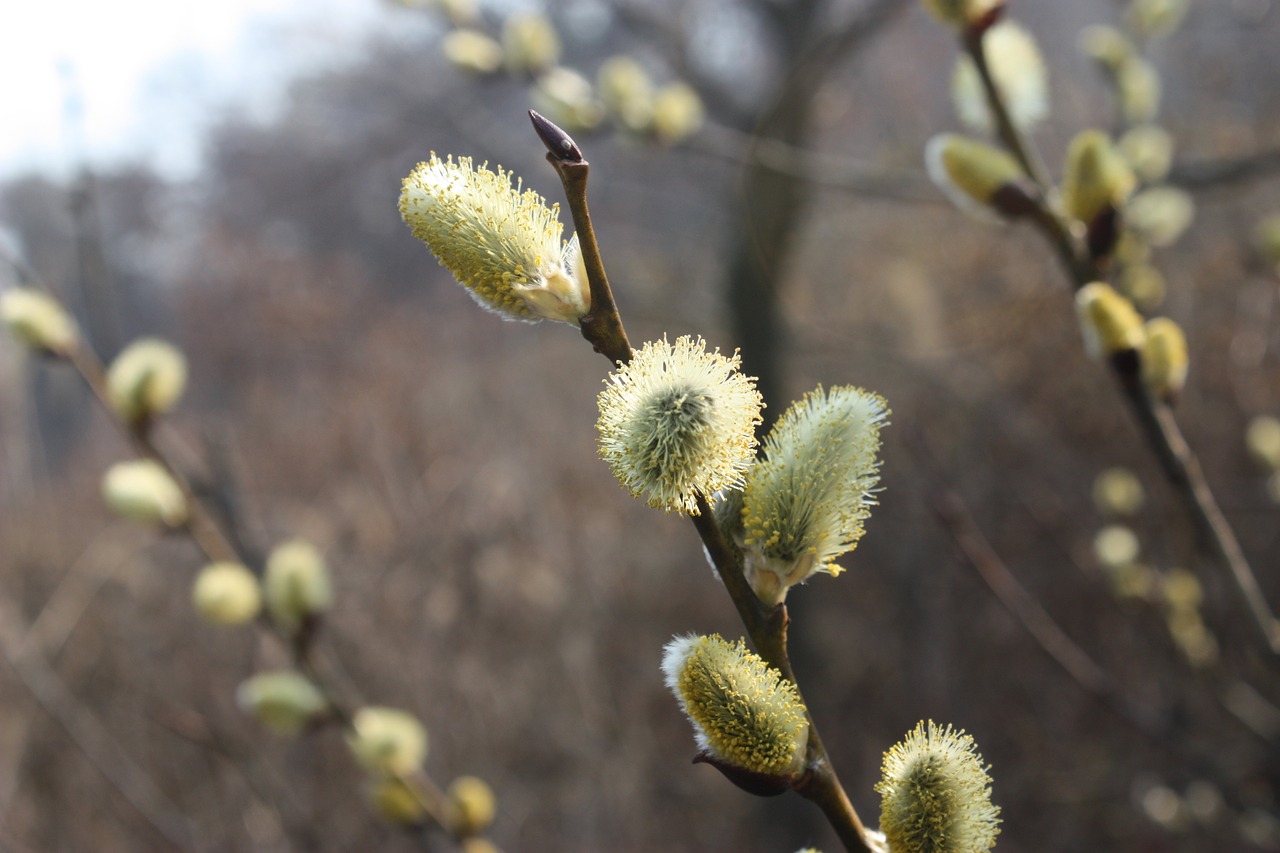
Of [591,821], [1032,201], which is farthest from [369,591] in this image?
[1032,201]

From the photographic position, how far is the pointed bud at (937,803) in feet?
1.54

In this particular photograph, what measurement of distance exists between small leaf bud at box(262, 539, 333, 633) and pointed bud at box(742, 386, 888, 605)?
0.94m

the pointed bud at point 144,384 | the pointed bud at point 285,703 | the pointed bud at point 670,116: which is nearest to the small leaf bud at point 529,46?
the pointed bud at point 670,116

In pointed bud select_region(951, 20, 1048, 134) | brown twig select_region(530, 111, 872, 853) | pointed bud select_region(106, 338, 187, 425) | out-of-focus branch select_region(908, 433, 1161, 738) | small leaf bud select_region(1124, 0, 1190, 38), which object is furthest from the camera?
small leaf bud select_region(1124, 0, 1190, 38)

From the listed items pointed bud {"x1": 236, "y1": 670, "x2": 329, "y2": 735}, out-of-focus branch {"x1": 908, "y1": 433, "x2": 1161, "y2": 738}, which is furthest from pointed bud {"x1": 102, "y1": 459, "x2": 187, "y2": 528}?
out-of-focus branch {"x1": 908, "y1": 433, "x2": 1161, "y2": 738}

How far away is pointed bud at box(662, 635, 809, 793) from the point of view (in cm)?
45

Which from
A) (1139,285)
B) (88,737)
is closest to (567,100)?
(1139,285)

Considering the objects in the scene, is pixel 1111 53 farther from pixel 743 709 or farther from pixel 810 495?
pixel 743 709

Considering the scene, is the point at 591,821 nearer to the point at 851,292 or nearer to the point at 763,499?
the point at 763,499

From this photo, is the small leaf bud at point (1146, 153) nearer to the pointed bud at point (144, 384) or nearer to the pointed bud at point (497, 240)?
the pointed bud at point (497, 240)

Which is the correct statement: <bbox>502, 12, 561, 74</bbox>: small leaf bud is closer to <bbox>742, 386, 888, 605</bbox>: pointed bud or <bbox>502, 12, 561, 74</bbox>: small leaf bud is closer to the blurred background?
the blurred background

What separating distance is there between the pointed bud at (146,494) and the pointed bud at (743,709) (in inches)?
43.0

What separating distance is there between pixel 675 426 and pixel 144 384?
3.72 ft

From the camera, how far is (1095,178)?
2.61 ft
